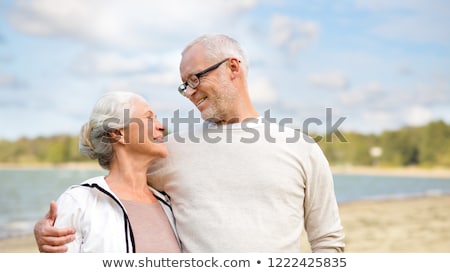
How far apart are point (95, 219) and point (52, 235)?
16cm

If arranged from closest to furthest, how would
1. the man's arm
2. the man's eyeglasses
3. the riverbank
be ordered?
the man's arm → the man's eyeglasses → the riverbank

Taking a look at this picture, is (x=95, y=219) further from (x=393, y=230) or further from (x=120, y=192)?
(x=393, y=230)

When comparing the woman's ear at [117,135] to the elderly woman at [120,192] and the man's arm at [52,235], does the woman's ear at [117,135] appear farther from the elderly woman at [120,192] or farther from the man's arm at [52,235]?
the man's arm at [52,235]

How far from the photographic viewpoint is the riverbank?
368 inches

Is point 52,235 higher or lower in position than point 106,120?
lower

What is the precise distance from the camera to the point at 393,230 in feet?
36.2

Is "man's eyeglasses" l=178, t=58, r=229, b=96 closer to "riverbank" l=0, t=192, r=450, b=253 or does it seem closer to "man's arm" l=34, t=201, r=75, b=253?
"man's arm" l=34, t=201, r=75, b=253

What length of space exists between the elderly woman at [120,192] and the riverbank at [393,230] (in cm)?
661

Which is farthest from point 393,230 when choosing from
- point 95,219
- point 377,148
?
point 377,148

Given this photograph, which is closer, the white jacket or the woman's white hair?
the white jacket

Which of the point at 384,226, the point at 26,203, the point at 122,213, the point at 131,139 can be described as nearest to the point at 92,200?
the point at 122,213

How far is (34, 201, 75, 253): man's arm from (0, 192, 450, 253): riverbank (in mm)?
6808

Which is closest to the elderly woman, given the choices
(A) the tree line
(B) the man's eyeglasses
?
(B) the man's eyeglasses

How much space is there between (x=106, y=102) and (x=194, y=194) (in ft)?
1.61
